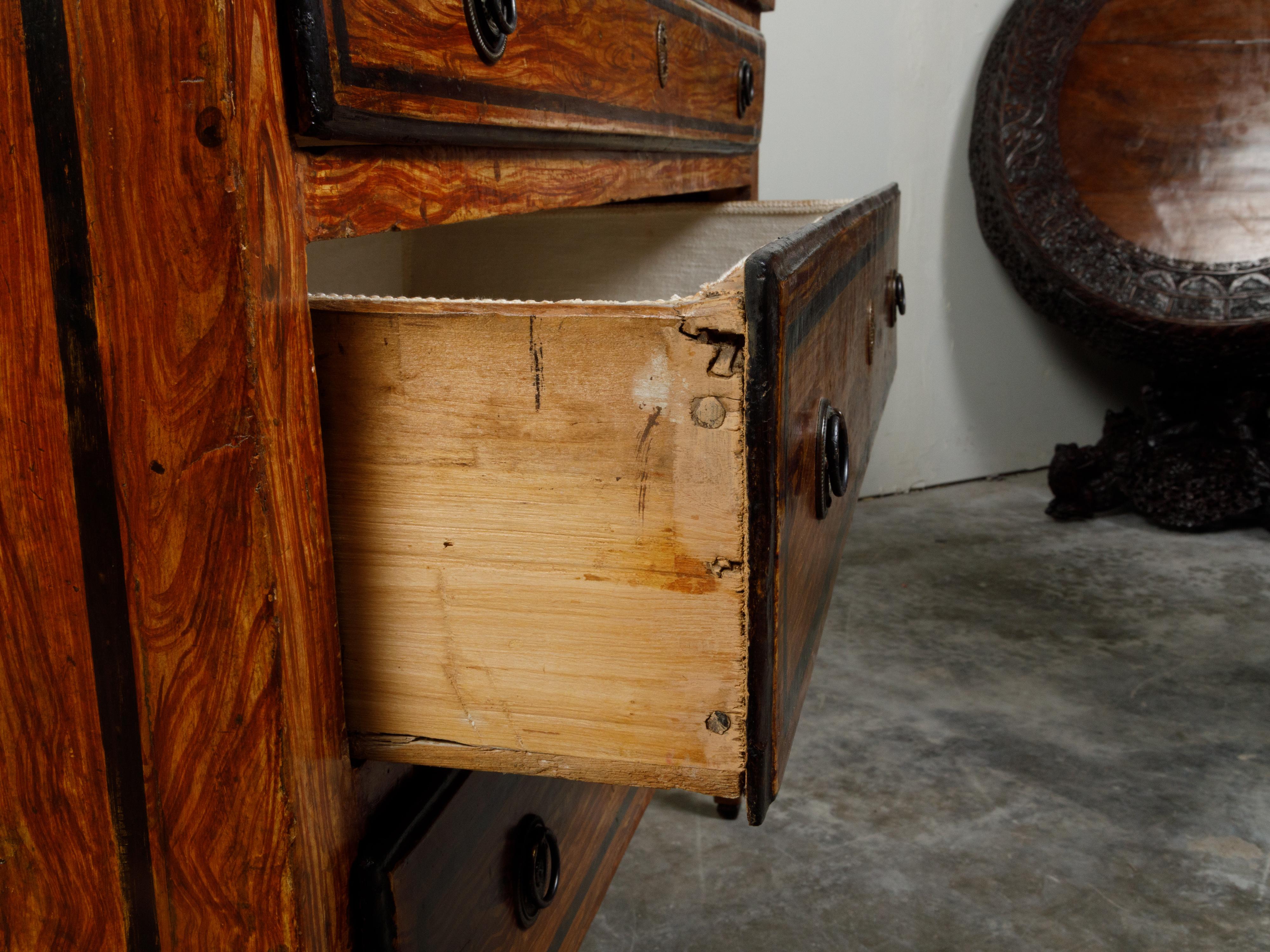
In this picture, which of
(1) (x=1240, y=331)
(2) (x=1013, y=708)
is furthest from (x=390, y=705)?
(1) (x=1240, y=331)

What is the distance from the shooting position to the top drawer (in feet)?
1.50

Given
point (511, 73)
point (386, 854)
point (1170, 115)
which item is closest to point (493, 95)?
point (511, 73)

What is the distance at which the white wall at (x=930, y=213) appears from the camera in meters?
2.46

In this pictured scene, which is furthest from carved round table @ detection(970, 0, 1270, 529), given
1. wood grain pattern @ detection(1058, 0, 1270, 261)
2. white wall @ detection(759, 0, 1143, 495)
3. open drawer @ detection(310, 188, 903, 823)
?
open drawer @ detection(310, 188, 903, 823)

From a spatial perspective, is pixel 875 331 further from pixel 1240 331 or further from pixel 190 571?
pixel 1240 331

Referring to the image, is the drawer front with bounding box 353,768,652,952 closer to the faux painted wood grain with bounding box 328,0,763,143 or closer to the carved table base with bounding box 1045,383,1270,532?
the faux painted wood grain with bounding box 328,0,763,143

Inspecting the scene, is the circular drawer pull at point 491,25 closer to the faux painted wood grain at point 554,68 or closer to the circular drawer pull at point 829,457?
the faux painted wood grain at point 554,68

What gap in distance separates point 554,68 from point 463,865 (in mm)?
488

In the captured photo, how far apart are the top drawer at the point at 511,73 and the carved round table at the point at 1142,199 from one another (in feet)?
5.21

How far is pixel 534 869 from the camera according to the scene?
Result: 0.77 metres

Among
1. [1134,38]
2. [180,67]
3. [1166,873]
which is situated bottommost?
[1166,873]

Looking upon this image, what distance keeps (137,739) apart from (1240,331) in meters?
2.31

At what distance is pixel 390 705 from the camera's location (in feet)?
1.72

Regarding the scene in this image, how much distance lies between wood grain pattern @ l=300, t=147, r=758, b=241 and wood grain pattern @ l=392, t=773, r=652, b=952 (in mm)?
321
